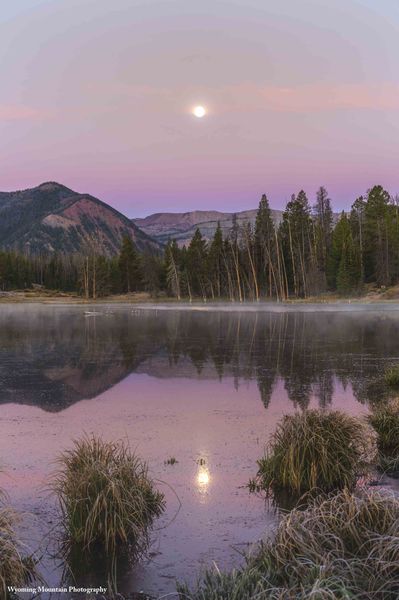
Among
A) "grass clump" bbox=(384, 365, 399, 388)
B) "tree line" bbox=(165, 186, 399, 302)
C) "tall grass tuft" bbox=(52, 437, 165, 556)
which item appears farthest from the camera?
"tree line" bbox=(165, 186, 399, 302)

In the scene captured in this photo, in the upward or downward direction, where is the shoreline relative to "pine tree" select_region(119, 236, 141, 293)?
downward

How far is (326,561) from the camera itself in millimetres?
5176

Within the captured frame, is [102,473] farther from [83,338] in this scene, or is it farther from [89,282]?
[89,282]

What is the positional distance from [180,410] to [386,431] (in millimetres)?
5387

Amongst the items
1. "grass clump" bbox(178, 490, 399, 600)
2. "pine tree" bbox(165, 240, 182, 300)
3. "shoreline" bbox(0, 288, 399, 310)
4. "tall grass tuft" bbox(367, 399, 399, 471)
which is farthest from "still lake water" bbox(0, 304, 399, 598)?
"pine tree" bbox(165, 240, 182, 300)

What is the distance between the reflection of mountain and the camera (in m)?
17.8

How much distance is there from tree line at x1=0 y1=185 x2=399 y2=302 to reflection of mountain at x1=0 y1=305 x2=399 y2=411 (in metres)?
48.2

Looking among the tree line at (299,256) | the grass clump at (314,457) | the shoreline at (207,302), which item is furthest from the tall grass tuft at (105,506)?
the tree line at (299,256)

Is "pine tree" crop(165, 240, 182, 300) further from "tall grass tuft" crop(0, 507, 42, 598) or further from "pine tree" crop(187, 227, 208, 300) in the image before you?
"tall grass tuft" crop(0, 507, 42, 598)

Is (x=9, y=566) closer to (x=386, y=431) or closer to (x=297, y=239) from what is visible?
(x=386, y=431)

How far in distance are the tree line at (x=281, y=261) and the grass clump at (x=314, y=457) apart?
73.7 metres

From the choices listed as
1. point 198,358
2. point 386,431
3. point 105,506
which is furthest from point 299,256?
point 105,506

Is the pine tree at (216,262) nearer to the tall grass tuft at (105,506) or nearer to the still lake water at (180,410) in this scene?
the still lake water at (180,410)

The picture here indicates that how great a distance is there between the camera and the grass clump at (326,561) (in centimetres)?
487
